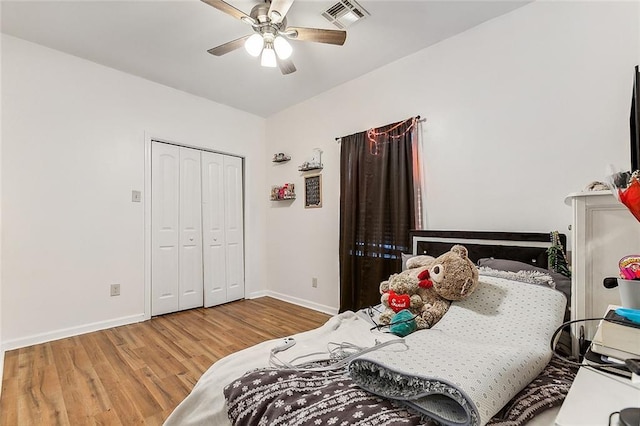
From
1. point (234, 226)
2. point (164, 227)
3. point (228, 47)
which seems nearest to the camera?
point (228, 47)

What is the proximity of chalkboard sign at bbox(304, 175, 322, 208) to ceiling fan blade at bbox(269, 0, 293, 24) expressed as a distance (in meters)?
1.88

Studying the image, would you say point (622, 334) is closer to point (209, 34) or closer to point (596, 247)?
point (596, 247)

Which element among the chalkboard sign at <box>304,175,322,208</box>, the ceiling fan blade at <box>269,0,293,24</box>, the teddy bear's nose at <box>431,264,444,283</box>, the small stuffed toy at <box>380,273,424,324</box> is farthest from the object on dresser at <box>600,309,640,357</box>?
the chalkboard sign at <box>304,175,322,208</box>

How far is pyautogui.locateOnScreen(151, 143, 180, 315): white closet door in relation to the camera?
131 inches

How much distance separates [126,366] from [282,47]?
271cm

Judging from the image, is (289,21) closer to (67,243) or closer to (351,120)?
(351,120)

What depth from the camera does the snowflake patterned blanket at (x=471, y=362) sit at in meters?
0.70

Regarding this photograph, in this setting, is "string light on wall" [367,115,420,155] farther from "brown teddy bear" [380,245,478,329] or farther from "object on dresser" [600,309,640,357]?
"object on dresser" [600,309,640,357]

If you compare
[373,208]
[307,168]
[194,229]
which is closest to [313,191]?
[307,168]

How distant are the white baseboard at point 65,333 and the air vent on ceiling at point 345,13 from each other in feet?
11.6

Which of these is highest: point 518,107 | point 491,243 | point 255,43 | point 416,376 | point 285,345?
point 255,43

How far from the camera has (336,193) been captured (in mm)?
3443

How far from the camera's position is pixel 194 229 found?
3645 millimetres

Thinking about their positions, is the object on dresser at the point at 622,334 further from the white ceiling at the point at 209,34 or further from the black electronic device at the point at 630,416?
the white ceiling at the point at 209,34
